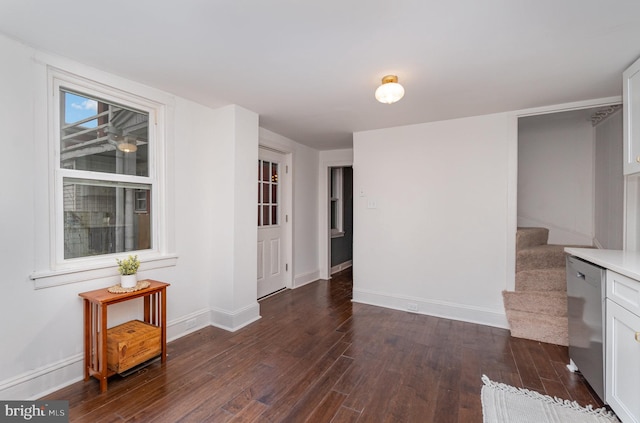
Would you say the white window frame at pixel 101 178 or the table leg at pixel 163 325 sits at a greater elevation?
the white window frame at pixel 101 178

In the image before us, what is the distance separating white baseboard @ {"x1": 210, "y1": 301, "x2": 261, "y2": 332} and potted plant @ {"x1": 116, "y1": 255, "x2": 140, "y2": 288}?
1030 mm

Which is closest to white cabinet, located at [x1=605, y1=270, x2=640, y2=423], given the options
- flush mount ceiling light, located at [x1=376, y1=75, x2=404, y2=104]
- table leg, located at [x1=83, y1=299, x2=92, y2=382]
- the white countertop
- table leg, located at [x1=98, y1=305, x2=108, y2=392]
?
the white countertop

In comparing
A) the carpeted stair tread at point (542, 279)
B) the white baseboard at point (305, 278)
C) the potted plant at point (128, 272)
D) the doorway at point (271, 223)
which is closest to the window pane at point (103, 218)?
the potted plant at point (128, 272)

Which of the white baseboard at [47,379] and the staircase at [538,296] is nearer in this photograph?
the white baseboard at [47,379]

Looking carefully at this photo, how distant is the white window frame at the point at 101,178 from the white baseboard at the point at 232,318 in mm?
736

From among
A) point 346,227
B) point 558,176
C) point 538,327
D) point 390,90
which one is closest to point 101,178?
point 390,90

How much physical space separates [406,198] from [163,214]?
8.98ft

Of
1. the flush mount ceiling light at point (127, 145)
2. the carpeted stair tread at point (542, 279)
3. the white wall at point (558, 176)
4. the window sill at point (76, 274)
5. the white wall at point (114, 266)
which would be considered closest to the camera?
the white wall at point (114, 266)

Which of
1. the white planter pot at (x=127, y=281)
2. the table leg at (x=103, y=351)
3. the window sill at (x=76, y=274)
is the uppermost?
the window sill at (x=76, y=274)

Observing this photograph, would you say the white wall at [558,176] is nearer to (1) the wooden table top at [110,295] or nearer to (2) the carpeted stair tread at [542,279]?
(2) the carpeted stair tread at [542,279]

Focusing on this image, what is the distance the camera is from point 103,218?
232 centimetres

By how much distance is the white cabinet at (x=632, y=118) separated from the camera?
198 centimetres

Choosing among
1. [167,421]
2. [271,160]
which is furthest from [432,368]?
[271,160]

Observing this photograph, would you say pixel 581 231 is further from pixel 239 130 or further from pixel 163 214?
pixel 163 214
